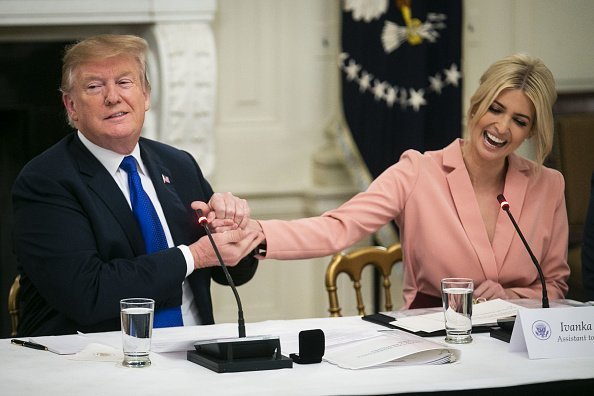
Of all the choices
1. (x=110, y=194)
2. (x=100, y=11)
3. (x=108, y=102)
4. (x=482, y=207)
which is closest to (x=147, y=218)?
(x=110, y=194)

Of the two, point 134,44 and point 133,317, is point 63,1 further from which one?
point 133,317

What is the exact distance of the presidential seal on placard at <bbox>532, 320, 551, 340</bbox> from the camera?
2.42 meters

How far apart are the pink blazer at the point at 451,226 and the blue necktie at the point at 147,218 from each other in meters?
0.36

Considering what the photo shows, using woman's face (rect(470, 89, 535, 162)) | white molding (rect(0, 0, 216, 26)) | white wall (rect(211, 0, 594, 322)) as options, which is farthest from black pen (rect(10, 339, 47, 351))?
white wall (rect(211, 0, 594, 322))

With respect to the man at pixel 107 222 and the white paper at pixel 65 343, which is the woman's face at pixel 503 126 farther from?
the white paper at pixel 65 343

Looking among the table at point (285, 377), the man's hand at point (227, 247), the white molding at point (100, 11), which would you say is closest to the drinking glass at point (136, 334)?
the table at point (285, 377)

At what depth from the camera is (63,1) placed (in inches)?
182

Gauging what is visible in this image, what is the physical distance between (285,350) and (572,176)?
110 inches

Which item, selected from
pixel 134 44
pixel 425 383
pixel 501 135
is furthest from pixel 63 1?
pixel 425 383

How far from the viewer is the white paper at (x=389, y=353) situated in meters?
2.35

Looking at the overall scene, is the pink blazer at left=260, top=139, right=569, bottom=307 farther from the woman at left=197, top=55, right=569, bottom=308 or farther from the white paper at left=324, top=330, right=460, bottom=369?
the white paper at left=324, top=330, right=460, bottom=369

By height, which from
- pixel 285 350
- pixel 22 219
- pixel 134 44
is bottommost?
pixel 285 350

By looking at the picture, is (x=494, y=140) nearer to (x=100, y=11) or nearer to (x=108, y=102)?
(x=108, y=102)

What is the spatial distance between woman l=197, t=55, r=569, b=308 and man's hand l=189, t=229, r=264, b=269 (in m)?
0.20
